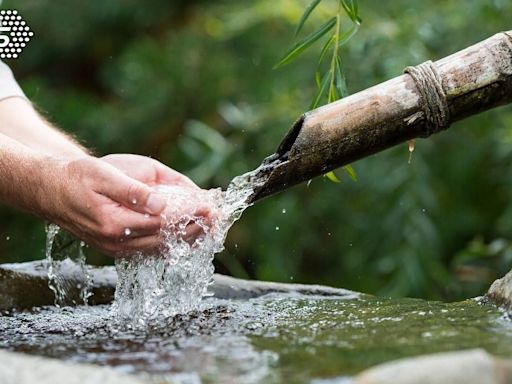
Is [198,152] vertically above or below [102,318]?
above

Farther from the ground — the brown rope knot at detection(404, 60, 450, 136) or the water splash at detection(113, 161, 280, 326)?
the brown rope knot at detection(404, 60, 450, 136)

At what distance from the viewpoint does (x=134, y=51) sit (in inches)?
217

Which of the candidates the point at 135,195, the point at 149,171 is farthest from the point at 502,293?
the point at 149,171

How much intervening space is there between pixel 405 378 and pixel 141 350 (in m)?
0.58

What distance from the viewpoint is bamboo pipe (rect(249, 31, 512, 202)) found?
2.02 m

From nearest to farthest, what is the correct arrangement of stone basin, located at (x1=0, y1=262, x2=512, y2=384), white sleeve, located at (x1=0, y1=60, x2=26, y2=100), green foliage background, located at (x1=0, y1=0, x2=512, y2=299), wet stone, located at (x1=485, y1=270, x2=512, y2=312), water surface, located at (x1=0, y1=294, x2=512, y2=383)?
stone basin, located at (x1=0, y1=262, x2=512, y2=384) < water surface, located at (x1=0, y1=294, x2=512, y2=383) < wet stone, located at (x1=485, y1=270, x2=512, y2=312) < white sleeve, located at (x1=0, y1=60, x2=26, y2=100) < green foliage background, located at (x1=0, y1=0, x2=512, y2=299)

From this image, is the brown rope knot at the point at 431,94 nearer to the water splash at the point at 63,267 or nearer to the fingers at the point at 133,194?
the fingers at the point at 133,194

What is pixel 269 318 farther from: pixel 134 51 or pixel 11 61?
pixel 11 61

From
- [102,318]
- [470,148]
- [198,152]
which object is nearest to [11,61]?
[198,152]

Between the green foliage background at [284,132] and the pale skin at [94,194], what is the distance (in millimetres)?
1515

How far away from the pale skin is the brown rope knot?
20.9 inches

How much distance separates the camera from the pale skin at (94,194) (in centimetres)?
208

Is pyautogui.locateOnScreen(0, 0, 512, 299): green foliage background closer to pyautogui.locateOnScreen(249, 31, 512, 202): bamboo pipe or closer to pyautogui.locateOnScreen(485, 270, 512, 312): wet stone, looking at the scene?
pyautogui.locateOnScreen(485, 270, 512, 312): wet stone

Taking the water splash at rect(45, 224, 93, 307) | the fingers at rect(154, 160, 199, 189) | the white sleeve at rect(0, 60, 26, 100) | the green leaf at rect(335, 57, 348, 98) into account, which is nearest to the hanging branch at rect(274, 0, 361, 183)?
the green leaf at rect(335, 57, 348, 98)
